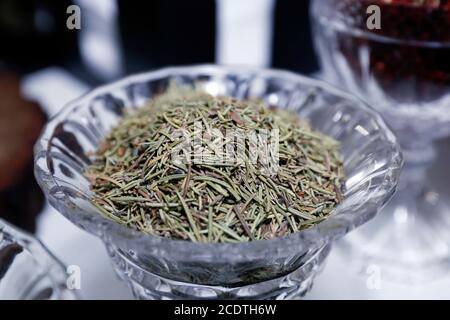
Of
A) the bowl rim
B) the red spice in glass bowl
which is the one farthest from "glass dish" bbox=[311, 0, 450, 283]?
the bowl rim

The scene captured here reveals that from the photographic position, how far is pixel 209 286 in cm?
43

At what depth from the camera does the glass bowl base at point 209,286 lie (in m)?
0.44

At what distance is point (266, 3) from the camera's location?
32.6 inches

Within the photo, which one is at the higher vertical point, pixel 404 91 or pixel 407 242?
pixel 404 91

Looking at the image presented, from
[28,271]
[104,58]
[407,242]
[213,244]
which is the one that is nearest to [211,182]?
[213,244]

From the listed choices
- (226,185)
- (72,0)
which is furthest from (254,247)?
(72,0)

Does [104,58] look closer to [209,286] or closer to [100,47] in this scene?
[100,47]

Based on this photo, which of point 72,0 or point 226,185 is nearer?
point 226,185

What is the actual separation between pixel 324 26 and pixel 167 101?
20 centimetres

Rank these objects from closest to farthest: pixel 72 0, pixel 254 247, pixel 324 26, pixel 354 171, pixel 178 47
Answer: pixel 254 247, pixel 354 171, pixel 324 26, pixel 178 47, pixel 72 0

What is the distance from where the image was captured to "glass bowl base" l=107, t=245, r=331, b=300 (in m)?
0.44

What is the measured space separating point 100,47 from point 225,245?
61cm
